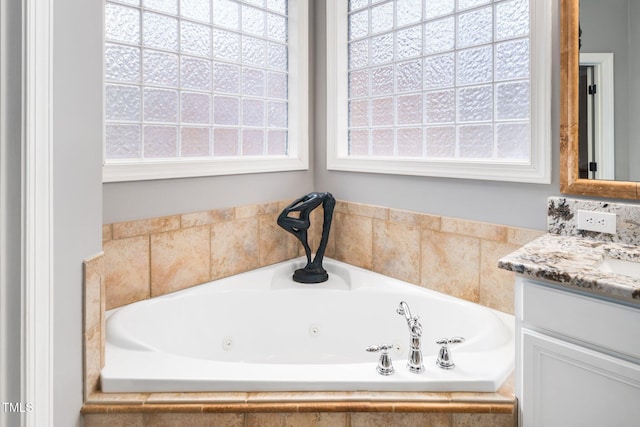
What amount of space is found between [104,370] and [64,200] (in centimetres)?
59

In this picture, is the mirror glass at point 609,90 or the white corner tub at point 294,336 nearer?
the white corner tub at point 294,336

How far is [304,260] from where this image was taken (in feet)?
8.94

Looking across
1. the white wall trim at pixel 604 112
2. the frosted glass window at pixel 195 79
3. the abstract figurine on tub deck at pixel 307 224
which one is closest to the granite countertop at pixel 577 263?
the white wall trim at pixel 604 112

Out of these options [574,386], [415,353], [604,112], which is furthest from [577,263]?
[604,112]

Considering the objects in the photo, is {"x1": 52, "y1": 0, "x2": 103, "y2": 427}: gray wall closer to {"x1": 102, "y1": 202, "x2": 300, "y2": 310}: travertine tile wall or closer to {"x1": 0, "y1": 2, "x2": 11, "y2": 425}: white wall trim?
{"x1": 0, "y1": 2, "x2": 11, "y2": 425}: white wall trim

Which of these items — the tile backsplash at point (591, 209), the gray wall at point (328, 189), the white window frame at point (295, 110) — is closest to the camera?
the tile backsplash at point (591, 209)

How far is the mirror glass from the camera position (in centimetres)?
157

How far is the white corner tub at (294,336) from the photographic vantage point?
1377mm

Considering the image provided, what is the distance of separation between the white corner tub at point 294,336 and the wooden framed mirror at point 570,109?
645mm

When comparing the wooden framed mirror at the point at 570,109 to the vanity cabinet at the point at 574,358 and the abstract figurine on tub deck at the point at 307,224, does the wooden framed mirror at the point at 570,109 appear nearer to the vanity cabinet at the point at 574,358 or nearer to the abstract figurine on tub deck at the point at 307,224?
the vanity cabinet at the point at 574,358

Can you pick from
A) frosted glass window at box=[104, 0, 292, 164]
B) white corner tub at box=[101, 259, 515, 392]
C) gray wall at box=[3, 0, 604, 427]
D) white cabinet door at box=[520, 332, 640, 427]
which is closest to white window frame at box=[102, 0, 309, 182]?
frosted glass window at box=[104, 0, 292, 164]

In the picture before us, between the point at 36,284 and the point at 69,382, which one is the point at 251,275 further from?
the point at 36,284

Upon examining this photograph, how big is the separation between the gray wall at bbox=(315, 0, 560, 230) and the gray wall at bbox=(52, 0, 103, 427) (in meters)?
1.51

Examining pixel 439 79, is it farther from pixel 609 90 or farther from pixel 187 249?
pixel 187 249
